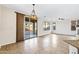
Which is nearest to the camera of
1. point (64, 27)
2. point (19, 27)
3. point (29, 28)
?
point (19, 27)

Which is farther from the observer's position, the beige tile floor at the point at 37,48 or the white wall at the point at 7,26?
the white wall at the point at 7,26

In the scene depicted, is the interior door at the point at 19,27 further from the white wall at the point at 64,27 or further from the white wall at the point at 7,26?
the white wall at the point at 64,27

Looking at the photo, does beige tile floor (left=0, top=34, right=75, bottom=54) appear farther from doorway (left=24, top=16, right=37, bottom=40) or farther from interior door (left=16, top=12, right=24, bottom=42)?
doorway (left=24, top=16, right=37, bottom=40)

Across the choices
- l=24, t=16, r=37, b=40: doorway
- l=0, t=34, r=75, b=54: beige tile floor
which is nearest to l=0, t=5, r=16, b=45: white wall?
l=0, t=34, r=75, b=54: beige tile floor

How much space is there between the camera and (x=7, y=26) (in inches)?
295

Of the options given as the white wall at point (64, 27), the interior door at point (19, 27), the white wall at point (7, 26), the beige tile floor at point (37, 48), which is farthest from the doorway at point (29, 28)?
the white wall at point (64, 27)

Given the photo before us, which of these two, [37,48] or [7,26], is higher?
[7,26]

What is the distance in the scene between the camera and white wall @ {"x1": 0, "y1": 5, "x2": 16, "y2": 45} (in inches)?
271

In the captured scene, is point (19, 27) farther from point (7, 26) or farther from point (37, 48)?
point (37, 48)

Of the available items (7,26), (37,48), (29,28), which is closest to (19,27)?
(7,26)

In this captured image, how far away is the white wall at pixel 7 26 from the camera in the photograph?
22.6 feet
